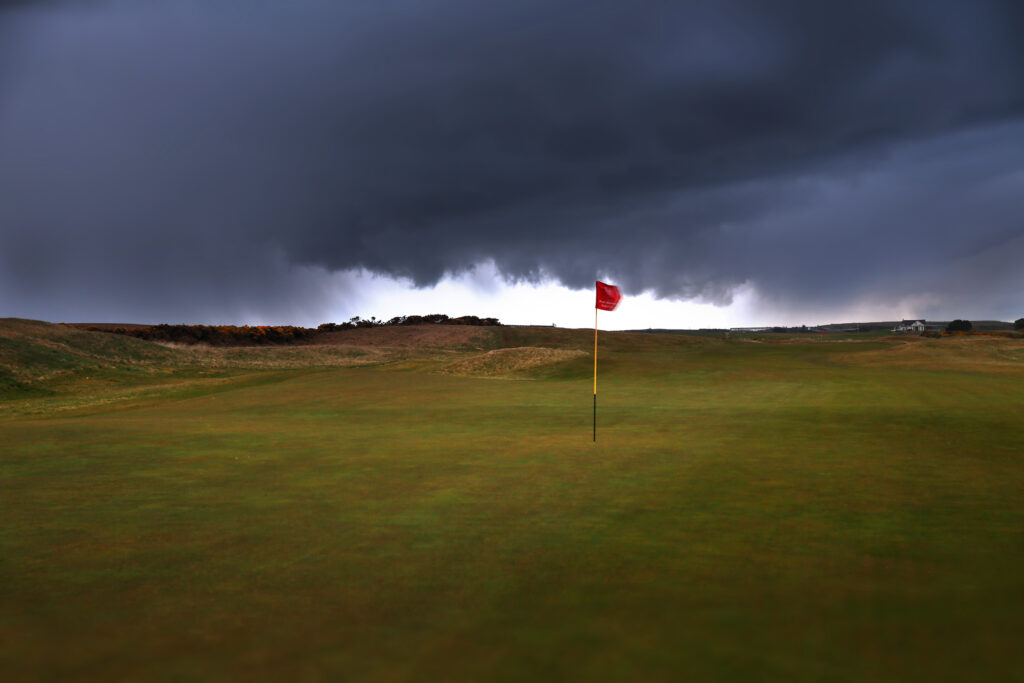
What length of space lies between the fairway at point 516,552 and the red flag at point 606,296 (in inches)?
137

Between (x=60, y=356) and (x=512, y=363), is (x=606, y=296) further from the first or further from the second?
(x=60, y=356)

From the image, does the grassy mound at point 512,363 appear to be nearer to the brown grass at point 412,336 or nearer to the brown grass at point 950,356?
the brown grass at point 950,356

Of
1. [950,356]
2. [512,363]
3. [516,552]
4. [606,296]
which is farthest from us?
[950,356]

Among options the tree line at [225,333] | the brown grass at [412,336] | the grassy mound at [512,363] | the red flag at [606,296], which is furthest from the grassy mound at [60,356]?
the red flag at [606,296]

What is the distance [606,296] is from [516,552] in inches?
494

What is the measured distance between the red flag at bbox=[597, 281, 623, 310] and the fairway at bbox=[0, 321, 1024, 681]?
348cm

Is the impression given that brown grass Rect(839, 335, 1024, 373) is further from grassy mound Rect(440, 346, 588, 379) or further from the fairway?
the fairway

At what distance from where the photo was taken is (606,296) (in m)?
18.6

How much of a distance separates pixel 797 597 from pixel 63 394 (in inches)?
1668

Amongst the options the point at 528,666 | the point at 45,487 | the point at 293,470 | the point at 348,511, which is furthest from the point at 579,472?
the point at 45,487

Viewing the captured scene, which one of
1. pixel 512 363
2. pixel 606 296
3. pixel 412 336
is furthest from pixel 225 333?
pixel 606 296

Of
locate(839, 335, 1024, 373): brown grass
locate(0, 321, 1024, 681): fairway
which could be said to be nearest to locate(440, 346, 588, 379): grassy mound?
locate(839, 335, 1024, 373): brown grass

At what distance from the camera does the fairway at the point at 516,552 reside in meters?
4.59

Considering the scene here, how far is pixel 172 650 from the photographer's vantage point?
15.4ft
